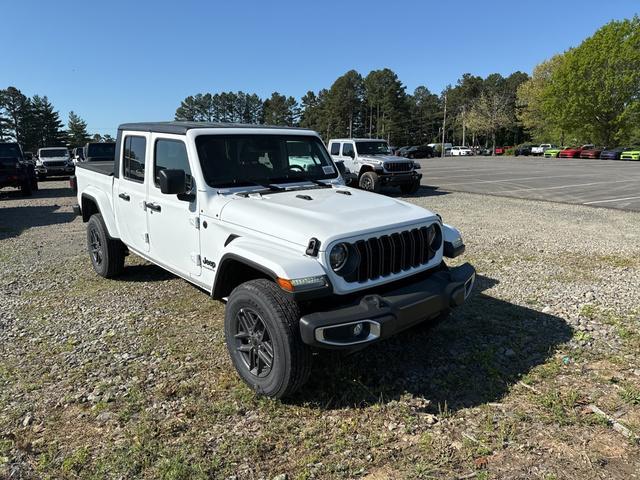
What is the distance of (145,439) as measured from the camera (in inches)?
116

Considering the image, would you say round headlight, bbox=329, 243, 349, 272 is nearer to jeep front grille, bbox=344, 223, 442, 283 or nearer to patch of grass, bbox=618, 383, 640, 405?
jeep front grille, bbox=344, 223, 442, 283

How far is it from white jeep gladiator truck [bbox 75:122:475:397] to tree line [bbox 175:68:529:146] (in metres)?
75.1

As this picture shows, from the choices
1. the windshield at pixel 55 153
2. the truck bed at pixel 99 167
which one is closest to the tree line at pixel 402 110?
the windshield at pixel 55 153

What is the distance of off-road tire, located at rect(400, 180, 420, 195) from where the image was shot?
16434 millimetres

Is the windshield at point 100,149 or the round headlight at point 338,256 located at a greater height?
the windshield at point 100,149

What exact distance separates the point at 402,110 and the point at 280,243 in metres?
93.8

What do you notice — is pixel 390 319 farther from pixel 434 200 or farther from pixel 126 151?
pixel 434 200

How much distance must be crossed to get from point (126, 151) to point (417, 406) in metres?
4.07

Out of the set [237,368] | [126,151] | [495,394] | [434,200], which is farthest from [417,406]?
[434,200]

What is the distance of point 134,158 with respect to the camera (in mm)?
5062

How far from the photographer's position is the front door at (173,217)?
13.4 feet

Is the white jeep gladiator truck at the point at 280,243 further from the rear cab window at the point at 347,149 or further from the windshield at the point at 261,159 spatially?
the rear cab window at the point at 347,149

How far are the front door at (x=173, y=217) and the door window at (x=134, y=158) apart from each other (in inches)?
10.3

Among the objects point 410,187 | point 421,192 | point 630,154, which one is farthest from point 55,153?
point 630,154
